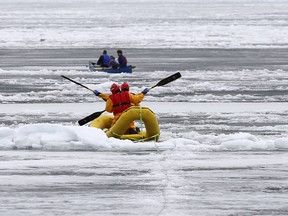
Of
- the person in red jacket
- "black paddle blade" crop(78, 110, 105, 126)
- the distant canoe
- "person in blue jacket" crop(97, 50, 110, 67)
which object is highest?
the person in red jacket

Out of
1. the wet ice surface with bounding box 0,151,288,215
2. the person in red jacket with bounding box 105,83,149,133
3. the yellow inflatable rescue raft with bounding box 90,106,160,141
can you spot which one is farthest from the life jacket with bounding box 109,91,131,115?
the wet ice surface with bounding box 0,151,288,215

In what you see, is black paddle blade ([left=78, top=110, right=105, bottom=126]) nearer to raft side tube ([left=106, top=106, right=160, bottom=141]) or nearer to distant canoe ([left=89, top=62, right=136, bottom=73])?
raft side tube ([left=106, top=106, right=160, bottom=141])

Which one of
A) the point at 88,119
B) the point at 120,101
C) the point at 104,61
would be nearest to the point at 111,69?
the point at 104,61

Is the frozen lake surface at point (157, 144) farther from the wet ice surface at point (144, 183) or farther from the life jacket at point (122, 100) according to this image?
the life jacket at point (122, 100)

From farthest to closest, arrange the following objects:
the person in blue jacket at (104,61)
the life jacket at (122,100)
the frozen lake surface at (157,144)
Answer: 1. the person in blue jacket at (104,61)
2. the life jacket at (122,100)
3. the frozen lake surface at (157,144)

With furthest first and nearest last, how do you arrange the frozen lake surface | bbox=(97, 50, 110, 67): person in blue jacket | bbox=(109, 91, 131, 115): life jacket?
bbox=(97, 50, 110, 67): person in blue jacket
bbox=(109, 91, 131, 115): life jacket
the frozen lake surface

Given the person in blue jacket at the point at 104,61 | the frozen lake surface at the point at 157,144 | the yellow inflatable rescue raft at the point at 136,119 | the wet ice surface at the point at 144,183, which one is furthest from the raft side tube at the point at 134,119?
the person in blue jacket at the point at 104,61

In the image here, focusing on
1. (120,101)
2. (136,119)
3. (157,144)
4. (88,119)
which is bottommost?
(157,144)

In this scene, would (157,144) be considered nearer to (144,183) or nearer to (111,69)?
(144,183)

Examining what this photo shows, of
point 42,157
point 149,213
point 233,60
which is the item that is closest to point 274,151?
point 42,157

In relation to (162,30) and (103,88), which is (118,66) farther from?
Answer: (162,30)

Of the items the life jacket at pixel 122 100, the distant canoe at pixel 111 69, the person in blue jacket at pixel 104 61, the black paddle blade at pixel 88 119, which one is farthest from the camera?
the person in blue jacket at pixel 104 61

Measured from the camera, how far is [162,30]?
54.4 meters

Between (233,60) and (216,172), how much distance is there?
22490mm
